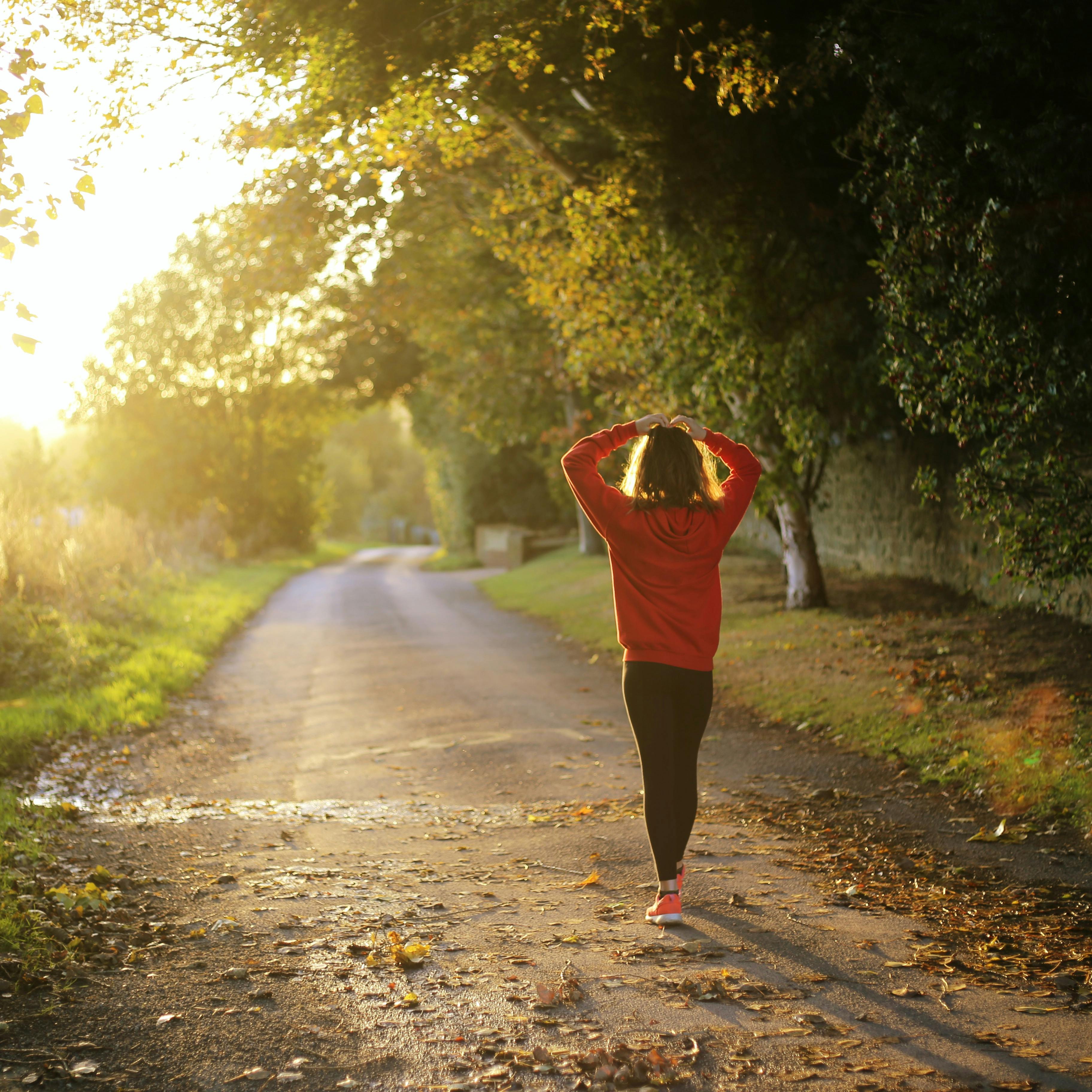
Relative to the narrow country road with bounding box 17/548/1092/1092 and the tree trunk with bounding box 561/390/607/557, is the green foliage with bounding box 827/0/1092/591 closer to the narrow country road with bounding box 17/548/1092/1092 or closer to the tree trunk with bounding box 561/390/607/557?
the narrow country road with bounding box 17/548/1092/1092

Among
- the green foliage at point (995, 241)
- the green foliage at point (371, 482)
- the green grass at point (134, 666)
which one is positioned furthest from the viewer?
the green foliage at point (371, 482)

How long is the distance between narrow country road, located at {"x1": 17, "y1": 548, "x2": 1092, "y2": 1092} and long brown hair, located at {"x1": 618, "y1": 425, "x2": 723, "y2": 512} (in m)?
1.87

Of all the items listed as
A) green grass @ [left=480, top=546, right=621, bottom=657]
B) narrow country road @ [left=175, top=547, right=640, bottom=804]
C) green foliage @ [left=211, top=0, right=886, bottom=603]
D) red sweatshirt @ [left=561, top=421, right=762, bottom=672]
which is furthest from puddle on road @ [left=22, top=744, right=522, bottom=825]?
green grass @ [left=480, top=546, right=621, bottom=657]

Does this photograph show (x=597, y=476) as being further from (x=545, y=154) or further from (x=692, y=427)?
(x=545, y=154)

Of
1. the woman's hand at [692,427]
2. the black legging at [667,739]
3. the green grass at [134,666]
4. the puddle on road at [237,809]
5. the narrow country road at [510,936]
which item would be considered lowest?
the puddle on road at [237,809]

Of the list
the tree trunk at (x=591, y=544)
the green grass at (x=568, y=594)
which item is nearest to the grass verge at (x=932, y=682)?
the green grass at (x=568, y=594)

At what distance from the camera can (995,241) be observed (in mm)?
7430

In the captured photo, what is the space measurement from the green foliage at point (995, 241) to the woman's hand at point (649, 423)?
3.52m

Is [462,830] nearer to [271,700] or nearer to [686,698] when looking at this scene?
[686,698]

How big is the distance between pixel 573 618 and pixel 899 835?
1233 cm

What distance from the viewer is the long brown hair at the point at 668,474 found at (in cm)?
496

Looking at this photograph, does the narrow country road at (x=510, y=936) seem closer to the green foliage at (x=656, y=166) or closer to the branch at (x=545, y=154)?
the green foliage at (x=656, y=166)

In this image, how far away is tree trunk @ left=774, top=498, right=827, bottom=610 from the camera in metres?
15.2

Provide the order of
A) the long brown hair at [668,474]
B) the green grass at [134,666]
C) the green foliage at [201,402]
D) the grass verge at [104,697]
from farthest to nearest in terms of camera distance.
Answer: the green foliage at [201,402] → the green grass at [134,666] → the grass verge at [104,697] → the long brown hair at [668,474]
